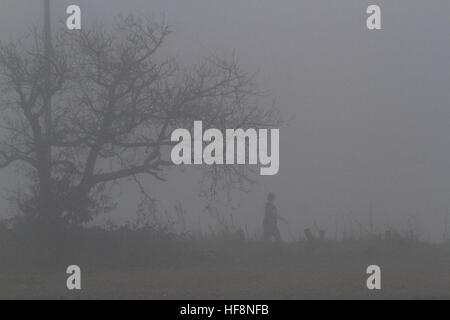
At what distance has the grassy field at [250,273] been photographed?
10.8 meters

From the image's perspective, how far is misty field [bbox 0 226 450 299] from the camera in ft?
36.4

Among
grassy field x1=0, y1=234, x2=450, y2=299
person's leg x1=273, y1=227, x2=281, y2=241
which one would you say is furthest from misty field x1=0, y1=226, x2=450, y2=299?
person's leg x1=273, y1=227, x2=281, y2=241

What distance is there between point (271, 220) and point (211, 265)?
1.11 metres

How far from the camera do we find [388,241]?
12.9 m

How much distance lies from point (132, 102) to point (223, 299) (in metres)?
4.21

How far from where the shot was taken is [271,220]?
12.6m

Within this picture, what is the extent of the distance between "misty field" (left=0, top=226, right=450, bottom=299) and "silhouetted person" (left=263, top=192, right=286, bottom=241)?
0.27 m

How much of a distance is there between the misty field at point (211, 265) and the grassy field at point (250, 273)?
0.01 metres

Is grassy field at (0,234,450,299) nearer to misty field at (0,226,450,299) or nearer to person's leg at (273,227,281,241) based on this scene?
misty field at (0,226,450,299)

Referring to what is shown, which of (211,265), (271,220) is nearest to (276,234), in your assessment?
(271,220)
